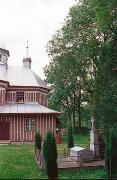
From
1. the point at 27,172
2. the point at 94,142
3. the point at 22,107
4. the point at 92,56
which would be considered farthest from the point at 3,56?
the point at 27,172

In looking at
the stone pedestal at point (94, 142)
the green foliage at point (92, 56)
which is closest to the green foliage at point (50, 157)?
the green foliage at point (92, 56)

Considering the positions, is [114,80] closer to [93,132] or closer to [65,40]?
[93,132]

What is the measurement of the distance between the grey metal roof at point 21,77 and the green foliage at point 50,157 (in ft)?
89.2

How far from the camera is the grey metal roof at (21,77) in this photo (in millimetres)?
48719

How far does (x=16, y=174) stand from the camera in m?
21.2

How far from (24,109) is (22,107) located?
100 centimetres

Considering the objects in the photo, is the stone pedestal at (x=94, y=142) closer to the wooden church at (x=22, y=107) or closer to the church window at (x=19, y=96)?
the wooden church at (x=22, y=107)

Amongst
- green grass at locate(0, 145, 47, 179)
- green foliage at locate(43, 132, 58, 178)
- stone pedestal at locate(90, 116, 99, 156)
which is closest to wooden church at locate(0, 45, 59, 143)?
green grass at locate(0, 145, 47, 179)

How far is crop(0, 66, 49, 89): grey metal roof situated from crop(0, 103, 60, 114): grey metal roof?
10.4 feet

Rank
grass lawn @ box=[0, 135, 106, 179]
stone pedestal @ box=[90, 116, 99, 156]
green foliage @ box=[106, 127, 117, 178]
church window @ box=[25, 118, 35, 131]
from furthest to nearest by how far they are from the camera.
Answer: church window @ box=[25, 118, 35, 131] → stone pedestal @ box=[90, 116, 99, 156] → grass lawn @ box=[0, 135, 106, 179] → green foliage @ box=[106, 127, 117, 178]

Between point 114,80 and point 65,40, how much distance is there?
17868 millimetres

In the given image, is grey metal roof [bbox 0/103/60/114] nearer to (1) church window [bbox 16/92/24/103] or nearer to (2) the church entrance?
(1) church window [bbox 16/92/24/103]

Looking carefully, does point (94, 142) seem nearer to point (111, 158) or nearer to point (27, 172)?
point (27, 172)

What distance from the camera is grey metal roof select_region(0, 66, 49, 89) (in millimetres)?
48719
